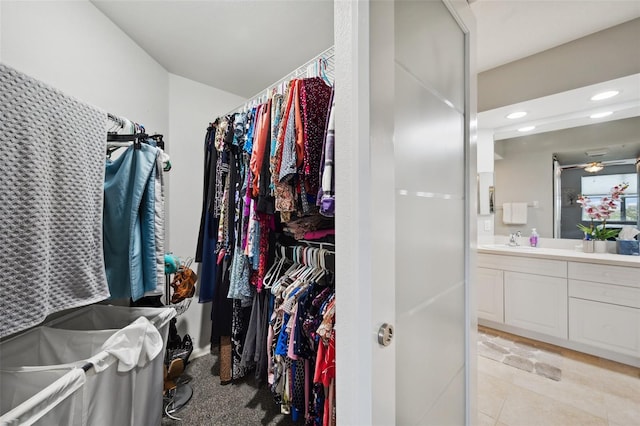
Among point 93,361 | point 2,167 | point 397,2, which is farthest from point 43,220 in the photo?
point 397,2

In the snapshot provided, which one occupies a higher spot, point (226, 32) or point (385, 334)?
point (226, 32)

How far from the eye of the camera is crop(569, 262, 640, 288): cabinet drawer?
6.18ft

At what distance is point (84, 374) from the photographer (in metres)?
0.77

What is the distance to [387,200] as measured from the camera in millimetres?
632

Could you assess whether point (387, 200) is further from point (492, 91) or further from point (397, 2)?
point (492, 91)

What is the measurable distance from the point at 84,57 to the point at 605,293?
3.92 meters

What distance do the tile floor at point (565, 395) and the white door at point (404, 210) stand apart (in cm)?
81

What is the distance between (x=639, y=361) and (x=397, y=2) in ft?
9.85

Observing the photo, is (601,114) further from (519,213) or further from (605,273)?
(605,273)

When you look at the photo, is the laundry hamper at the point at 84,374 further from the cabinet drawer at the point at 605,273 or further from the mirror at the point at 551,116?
the mirror at the point at 551,116

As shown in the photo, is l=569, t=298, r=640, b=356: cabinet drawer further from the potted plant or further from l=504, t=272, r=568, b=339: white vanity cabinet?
the potted plant

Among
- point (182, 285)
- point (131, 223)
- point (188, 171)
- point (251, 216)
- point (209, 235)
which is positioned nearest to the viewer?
point (131, 223)

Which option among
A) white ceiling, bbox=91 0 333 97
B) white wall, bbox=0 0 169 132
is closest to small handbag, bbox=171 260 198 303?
white wall, bbox=0 0 169 132

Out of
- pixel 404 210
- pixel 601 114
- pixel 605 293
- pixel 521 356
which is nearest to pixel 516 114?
pixel 601 114
